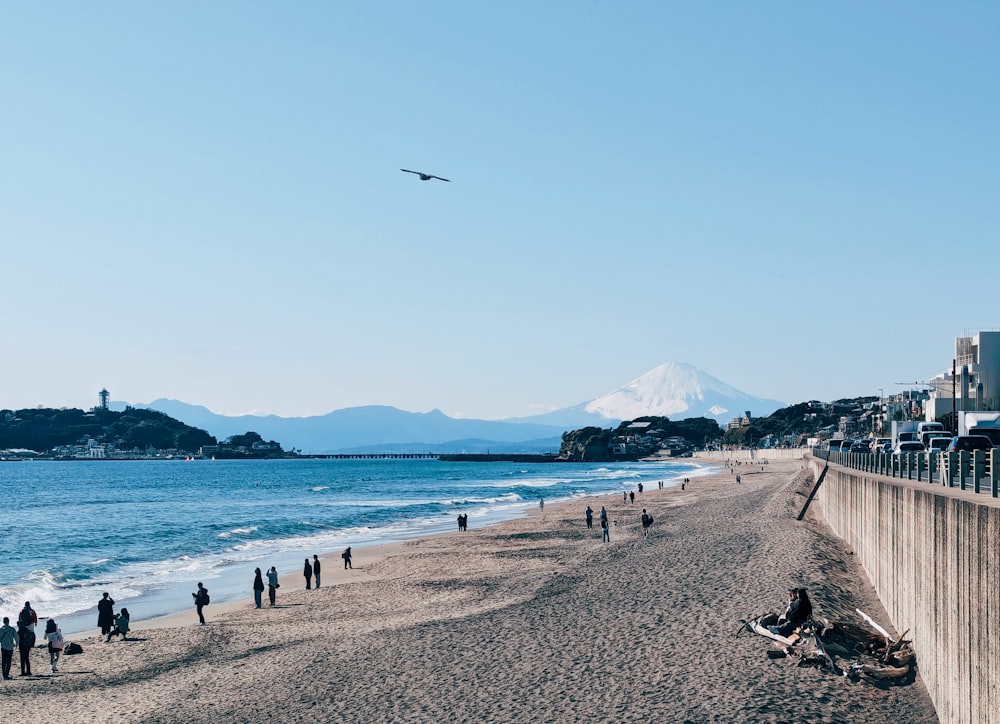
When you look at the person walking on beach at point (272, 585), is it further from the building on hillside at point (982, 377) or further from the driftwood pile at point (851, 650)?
the building on hillside at point (982, 377)

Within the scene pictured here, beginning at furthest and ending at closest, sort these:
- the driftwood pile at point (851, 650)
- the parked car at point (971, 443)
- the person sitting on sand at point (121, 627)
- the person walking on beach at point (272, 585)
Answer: the person walking on beach at point (272, 585) < the parked car at point (971, 443) < the person sitting on sand at point (121, 627) < the driftwood pile at point (851, 650)

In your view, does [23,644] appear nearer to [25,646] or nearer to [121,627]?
[25,646]

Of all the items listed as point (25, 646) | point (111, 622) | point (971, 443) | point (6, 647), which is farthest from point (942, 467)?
point (111, 622)

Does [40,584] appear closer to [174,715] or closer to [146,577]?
[146,577]

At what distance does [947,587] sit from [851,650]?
605 centimetres

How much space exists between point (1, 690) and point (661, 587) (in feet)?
53.4

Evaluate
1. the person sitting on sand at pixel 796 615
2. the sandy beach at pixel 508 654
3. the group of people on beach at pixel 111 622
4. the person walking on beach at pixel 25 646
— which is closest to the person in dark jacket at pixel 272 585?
the sandy beach at pixel 508 654

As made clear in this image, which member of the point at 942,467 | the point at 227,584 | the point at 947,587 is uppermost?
the point at 942,467

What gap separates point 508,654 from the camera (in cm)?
2031

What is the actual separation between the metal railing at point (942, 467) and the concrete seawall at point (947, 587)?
447mm

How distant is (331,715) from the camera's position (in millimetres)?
16938

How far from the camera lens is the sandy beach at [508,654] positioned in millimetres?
16453

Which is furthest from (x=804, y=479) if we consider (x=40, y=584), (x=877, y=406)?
(x=877, y=406)

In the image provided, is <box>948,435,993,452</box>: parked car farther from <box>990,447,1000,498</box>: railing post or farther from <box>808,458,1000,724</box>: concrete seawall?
<box>990,447,1000,498</box>: railing post
